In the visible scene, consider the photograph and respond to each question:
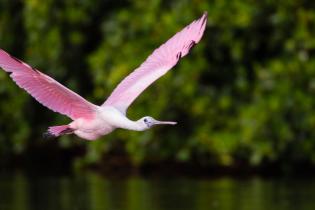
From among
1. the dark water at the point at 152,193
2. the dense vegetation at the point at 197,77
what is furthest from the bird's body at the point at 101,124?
the dense vegetation at the point at 197,77

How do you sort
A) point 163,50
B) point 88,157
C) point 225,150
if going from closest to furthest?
point 163,50 → point 225,150 → point 88,157

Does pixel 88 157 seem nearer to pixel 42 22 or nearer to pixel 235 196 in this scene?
pixel 42 22

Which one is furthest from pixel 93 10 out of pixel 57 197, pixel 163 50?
pixel 163 50

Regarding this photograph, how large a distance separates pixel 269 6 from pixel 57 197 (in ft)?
16.6

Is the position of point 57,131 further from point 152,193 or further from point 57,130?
point 152,193

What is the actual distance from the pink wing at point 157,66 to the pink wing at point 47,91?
0.21m

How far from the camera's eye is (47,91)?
9.30 metres

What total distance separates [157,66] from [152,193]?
6066mm

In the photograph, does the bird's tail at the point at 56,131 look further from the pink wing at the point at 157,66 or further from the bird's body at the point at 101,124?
the pink wing at the point at 157,66

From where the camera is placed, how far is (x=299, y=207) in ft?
45.6

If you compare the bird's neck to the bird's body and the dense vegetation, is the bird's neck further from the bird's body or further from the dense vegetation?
the dense vegetation

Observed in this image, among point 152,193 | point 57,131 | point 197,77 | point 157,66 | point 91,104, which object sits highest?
point 197,77

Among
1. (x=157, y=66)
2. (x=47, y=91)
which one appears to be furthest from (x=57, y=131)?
(x=157, y=66)

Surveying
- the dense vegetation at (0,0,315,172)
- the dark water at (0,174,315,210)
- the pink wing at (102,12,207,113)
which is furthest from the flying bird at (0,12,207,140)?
the dense vegetation at (0,0,315,172)
